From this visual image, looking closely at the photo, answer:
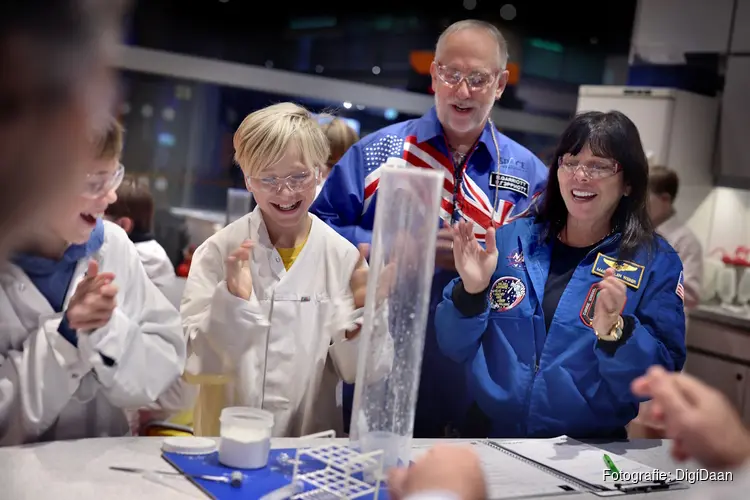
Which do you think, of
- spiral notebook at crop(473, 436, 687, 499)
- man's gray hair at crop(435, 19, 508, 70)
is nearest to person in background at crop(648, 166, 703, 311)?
man's gray hair at crop(435, 19, 508, 70)

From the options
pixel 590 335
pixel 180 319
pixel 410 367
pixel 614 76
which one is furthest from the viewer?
pixel 614 76

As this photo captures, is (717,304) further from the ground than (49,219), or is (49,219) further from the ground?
(49,219)

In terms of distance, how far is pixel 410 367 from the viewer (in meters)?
1.47

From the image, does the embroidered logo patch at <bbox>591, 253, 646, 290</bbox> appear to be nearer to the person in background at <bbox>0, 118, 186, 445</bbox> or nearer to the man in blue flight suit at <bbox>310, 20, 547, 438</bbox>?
the man in blue flight suit at <bbox>310, 20, 547, 438</bbox>

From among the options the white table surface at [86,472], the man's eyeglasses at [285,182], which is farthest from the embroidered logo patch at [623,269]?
the man's eyeglasses at [285,182]

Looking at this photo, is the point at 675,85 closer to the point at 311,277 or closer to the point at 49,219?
the point at 311,277

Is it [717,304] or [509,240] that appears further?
[717,304]

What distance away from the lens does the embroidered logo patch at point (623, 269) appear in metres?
2.00

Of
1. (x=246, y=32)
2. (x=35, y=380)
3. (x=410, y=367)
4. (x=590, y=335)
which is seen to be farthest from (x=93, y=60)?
(x=246, y=32)

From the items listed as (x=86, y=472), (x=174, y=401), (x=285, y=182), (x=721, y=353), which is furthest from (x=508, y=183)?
(x=721, y=353)

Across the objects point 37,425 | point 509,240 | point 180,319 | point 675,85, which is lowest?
point 37,425

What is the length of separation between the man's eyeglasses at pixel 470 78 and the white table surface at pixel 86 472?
1076 mm

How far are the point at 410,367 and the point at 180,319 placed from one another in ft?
1.73

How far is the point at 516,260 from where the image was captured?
2.07m
